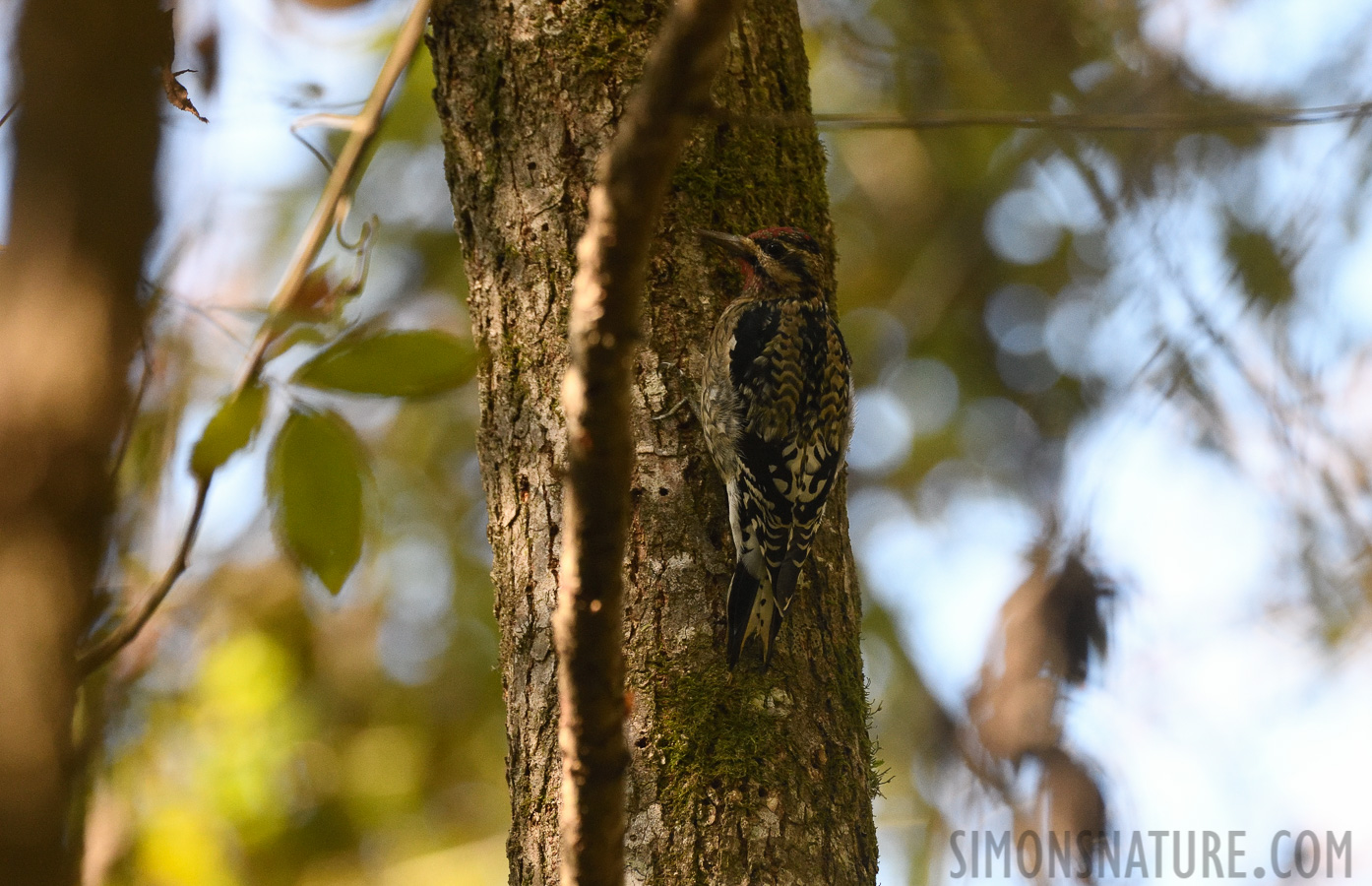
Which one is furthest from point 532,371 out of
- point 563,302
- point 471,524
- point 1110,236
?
point 471,524

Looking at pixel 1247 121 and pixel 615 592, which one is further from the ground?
pixel 1247 121

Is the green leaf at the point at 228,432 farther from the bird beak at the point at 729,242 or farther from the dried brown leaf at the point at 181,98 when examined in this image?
the bird beak at the point at 729,242

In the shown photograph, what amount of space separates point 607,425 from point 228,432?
0.89 m

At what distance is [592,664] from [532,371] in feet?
4.12

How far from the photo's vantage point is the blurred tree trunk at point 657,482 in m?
2.32

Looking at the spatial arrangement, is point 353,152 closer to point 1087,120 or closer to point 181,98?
point 181,98

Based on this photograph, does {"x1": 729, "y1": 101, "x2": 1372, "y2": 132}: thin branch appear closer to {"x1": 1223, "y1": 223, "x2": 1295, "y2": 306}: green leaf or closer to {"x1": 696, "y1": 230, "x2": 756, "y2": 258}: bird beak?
{"x1": 696, "y1": 230, "x2": 756, "y2": 258}: bird beak

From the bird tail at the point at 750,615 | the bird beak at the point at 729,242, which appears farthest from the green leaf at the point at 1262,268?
the bird tail at the point at 750,615

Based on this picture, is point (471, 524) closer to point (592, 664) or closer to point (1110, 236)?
point (1110, 236)

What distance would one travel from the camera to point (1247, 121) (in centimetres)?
201

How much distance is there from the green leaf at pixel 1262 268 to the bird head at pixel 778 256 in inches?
64.7

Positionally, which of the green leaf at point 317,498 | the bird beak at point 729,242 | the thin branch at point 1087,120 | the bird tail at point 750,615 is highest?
the bird beak at point 729,242

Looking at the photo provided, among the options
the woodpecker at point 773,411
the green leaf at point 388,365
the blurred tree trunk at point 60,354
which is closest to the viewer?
the blurred tree trunk at point 60,354

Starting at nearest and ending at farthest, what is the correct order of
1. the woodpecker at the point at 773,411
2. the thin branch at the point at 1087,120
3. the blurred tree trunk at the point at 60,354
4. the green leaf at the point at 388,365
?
1. the blurred tree trunk at the point at 60,354
2. the thin branch at the point at 1087,120
3. the green leaf at the point at 388,365
4. the woodpecker at the point at 773,411
